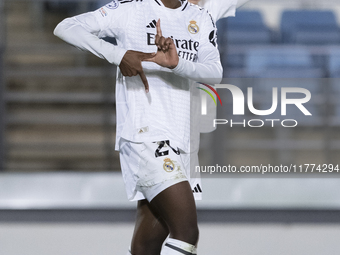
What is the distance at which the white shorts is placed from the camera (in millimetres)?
1153

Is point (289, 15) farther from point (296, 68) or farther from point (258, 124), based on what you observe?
point (258, 124)

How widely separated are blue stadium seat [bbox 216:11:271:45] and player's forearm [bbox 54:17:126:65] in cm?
237

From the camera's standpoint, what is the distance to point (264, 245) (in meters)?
2.28

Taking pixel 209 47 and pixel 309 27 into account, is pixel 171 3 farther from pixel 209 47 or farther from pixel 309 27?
pixel 309 27

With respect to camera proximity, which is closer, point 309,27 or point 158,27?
point 158,27

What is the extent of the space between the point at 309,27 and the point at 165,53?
2.90 m

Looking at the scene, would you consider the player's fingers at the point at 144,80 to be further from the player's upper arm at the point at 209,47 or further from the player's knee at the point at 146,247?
the player's knee at the point at 146,247

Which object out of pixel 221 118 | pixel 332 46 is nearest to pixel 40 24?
pixel 221 118

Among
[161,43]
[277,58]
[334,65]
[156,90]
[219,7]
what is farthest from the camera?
[277,58]

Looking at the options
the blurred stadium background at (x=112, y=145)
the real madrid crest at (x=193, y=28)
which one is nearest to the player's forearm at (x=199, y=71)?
the real madrid crest at (x=193, y=28)

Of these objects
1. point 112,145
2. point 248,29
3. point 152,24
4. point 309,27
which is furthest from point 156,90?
point 309,27

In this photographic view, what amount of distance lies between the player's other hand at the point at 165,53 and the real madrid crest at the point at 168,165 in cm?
24

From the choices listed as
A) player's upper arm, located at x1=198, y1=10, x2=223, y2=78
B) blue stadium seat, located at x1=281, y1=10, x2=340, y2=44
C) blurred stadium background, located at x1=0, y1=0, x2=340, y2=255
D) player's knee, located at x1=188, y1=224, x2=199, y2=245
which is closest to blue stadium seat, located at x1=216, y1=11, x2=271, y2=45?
blurred stadium background, located at x1=0, y1=0, x2=340, y2=255

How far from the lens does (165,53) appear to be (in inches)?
44.5
